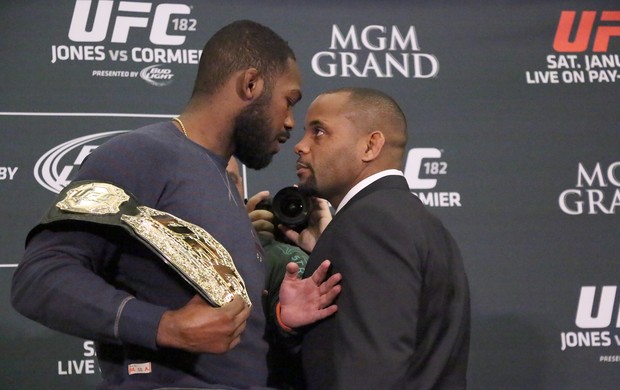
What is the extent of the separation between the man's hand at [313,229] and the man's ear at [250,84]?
66cm

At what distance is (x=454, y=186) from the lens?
2840mm

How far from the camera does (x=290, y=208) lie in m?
2.40

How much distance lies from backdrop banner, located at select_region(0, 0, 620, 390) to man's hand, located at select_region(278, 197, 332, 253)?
29cm

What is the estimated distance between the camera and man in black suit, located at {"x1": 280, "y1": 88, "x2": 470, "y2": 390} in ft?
5.60

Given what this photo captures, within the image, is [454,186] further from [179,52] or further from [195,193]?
[195,193]

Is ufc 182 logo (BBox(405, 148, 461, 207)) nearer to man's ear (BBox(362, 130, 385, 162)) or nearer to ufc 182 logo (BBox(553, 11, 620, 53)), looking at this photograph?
ufc 182 logo (BBox(553, 11, 620, 53))

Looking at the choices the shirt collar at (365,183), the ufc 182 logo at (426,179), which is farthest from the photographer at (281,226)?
the ufc 182 logo at (426,179)

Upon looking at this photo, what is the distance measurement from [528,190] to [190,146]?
1.46m

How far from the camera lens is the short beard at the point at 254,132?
1838 mm

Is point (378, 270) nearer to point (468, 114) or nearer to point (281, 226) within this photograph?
point (281, 226)

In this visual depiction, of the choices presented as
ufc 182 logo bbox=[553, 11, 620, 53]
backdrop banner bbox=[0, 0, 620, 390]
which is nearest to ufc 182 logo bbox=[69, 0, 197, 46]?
backdrop banner bbox=[0, 0, 620, 390]


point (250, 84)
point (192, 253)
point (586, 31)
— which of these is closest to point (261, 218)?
point (250, 84)

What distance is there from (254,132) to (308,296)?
1.16 feet

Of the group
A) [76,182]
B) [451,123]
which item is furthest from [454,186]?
[76,182]
